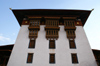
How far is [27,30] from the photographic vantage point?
11.6 m

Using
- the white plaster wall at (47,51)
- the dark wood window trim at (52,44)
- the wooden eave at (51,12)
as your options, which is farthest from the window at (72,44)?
the wooden eave at (51,12)

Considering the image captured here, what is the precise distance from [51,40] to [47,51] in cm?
171

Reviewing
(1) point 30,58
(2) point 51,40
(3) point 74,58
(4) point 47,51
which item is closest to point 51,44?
(2) point 51,40

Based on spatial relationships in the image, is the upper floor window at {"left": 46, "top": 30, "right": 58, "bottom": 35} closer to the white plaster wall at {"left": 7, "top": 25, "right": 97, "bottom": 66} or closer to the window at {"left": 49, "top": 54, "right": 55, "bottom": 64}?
the white plaster wall at {"left": 7, "top": 25, "right": 97, "bottom": 66}

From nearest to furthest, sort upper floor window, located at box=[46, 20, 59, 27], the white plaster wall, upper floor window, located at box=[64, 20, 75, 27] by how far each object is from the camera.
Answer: the white plaster wall, upper floor window, located at box=[46, 20, 59, 27], upper floor window, located at box=[64, 20, 75, 27]

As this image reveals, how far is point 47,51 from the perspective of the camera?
9.70 m

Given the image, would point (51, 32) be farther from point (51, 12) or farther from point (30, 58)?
point (30, 58)

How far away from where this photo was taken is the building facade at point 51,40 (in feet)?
29.9

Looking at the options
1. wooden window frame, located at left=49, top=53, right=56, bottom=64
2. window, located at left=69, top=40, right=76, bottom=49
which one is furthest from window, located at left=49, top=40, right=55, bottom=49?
window, located at left=69, top=40, right=76, bottom=49

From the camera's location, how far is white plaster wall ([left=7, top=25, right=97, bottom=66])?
29.5 feet

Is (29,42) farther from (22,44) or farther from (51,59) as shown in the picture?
(51,59)

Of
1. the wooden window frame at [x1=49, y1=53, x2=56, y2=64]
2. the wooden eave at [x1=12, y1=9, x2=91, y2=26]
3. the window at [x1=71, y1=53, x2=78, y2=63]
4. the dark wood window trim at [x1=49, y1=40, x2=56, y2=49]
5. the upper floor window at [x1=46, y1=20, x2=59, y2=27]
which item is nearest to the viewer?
the wooden window frame at [x1=49, y1=53, x2=56, y2=64]

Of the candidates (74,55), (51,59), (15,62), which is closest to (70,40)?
(74,55)

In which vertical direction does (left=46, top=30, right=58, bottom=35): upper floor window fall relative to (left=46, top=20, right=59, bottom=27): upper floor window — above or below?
below
